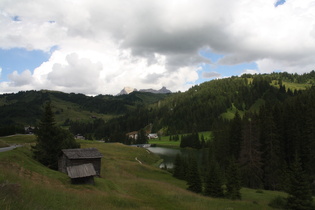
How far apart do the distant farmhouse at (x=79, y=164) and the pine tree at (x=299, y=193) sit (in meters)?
27.2

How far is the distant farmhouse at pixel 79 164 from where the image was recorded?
98.1ft

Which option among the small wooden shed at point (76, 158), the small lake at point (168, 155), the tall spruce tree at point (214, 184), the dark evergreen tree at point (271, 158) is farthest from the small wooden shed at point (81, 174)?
the small lake at point (168, 155)

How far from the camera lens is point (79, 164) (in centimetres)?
4050

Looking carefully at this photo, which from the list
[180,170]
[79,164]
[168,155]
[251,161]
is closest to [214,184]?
[251,161]

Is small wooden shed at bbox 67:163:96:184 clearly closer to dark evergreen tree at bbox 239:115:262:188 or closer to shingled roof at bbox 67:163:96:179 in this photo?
shingled roof at bbox 67:163:96:179

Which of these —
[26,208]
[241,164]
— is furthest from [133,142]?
[26,208]

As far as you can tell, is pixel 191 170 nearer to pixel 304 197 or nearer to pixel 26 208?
pixel 304 197

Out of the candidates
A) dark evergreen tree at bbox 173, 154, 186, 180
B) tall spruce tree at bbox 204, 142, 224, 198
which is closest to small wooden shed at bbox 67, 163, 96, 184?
tall spruce tree at bbox 204, 142, 224, 198

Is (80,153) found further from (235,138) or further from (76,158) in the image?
(235,138)

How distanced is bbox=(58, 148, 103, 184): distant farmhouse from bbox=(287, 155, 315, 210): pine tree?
2724cm

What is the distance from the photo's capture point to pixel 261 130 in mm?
57969

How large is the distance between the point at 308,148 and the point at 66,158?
53.0m

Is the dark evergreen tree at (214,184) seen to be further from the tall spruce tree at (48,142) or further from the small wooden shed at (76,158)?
the tall spruce tree at (48,142)

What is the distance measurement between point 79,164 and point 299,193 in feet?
117
